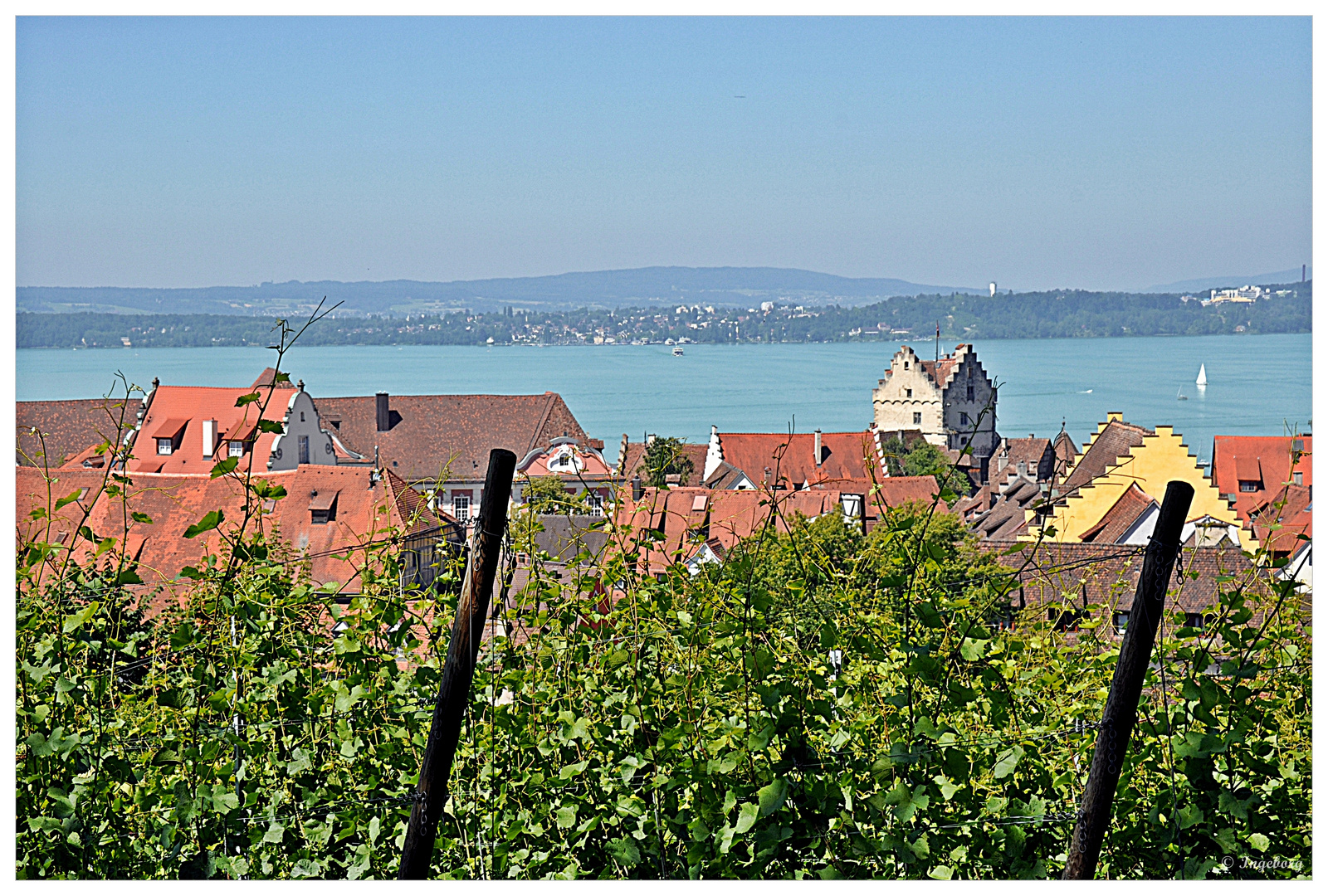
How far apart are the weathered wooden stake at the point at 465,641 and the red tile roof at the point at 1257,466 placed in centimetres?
128

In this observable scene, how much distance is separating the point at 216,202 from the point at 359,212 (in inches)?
Answer: 676

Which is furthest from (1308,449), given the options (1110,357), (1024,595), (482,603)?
(1110,357)

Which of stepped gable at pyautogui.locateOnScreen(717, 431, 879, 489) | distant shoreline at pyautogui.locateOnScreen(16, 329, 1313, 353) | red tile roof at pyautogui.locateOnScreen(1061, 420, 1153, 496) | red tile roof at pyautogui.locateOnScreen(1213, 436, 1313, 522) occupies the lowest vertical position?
stepped gable at pyautogui.locateOnScreen(717, 431, 879, 489)

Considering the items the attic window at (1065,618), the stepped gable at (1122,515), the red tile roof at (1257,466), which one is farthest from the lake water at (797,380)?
the attic window at (1065,618)

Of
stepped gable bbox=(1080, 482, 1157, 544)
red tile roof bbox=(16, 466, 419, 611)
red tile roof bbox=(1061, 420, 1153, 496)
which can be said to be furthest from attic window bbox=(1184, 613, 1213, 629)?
red tile roof bbox=(1061, 420, 1153, 496)

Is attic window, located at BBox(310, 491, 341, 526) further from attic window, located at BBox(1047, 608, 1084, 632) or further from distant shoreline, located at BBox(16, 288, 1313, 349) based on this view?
distant shoreline, located at BBox(16, 288, 1313, 349)

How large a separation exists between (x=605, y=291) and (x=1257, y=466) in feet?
114

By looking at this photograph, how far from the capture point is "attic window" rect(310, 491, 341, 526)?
5.44m

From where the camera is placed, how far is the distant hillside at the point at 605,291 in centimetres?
1686

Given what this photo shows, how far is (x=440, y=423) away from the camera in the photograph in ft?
118

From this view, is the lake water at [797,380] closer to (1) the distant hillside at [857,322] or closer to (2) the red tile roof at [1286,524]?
(1) the distant hillside at [857,322]

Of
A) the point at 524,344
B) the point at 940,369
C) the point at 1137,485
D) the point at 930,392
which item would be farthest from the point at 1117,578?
the point at 930,392

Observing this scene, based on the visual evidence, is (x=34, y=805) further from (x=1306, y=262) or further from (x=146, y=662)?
(x=1306, y=262)

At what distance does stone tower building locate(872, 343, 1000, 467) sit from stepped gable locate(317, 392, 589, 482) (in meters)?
25.6
